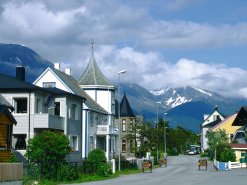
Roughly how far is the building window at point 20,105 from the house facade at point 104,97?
57.6 feet

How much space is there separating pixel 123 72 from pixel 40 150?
15571 millimetres

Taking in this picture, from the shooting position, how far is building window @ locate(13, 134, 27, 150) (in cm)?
4908

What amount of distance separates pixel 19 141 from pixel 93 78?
23660 millimetres

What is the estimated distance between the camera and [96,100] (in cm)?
6931

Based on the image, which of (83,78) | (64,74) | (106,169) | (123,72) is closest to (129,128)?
(83,78)

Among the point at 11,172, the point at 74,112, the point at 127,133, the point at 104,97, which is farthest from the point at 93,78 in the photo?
the point at 11,172

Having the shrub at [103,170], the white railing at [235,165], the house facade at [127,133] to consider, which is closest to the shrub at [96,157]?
the shrub at [103,170]

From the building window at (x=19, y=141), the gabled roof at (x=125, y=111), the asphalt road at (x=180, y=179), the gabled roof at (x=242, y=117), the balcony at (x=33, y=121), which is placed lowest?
the asphalt road at (x=180, y=179)

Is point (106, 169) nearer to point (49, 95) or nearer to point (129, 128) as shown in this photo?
point (49, 95)

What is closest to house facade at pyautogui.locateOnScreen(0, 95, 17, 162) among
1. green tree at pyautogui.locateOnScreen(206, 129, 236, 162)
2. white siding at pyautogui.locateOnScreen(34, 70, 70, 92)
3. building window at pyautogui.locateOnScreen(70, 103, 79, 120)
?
building window at pyautogui.locateOnScreen(70, 103, 79, 120)

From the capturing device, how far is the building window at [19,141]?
49.1m

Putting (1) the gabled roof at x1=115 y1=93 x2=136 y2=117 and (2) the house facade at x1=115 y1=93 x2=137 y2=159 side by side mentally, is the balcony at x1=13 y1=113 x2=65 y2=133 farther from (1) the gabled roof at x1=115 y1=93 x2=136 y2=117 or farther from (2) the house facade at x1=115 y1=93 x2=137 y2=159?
(1) the gabled roof at x1=115 y1=93 x2=136 y2=117

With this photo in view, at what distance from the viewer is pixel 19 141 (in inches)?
1943

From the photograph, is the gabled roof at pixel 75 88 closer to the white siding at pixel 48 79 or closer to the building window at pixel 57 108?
the white siding at pixel 48 79
